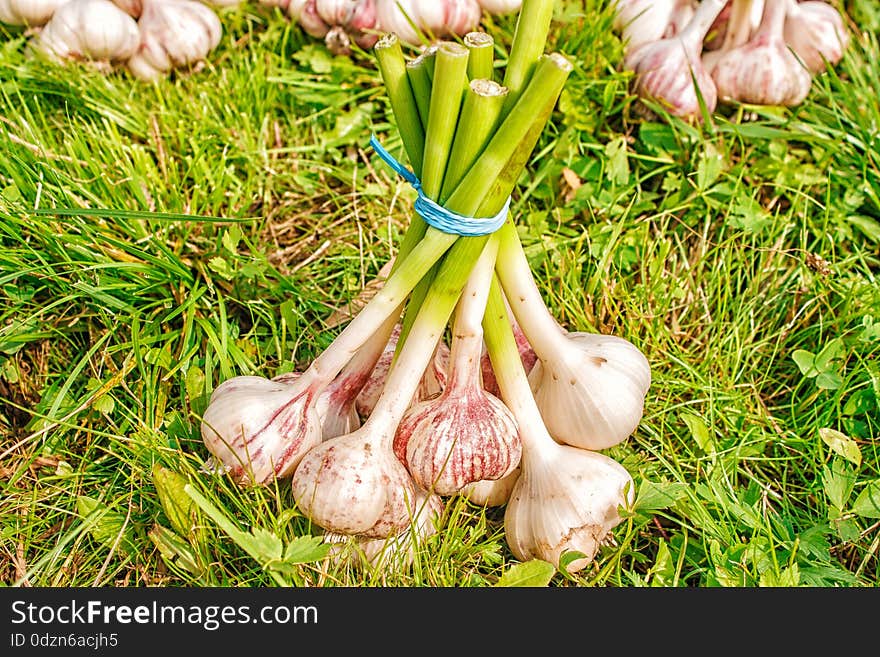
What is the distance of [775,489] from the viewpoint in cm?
169

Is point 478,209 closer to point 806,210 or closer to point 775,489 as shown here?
point 775,489

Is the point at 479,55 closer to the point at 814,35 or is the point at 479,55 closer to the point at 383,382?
the point at 383,382

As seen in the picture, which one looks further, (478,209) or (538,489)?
(538,489)

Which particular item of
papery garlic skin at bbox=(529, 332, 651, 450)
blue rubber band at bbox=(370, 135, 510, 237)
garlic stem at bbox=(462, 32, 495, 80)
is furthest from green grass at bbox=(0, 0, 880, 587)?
garlic stem at bbox=(462, 32, 495, 80)

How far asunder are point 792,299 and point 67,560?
1.55 meters

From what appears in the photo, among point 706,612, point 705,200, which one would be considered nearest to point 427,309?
point 706,612

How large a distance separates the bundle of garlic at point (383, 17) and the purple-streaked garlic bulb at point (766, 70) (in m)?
0.56

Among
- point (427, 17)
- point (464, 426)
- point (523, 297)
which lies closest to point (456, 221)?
point (523, 297)

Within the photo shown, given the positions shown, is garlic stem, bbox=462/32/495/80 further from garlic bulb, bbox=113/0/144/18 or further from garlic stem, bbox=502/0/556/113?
garlic bulb, bbox=113/0/144/18

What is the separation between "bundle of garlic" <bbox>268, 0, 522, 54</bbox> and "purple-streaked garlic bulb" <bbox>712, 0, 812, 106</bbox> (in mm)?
561

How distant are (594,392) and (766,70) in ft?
3.80

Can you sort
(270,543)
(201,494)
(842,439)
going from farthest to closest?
(842,439)
(201,494)
(270,543)

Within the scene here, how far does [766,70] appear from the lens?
2135 millimetres

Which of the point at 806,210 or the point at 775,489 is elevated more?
the point at 806,210
